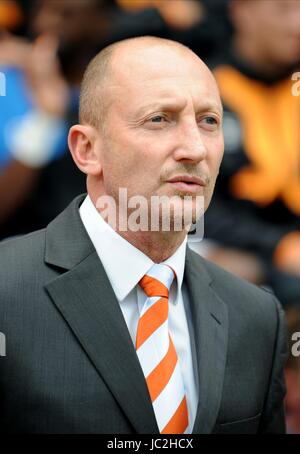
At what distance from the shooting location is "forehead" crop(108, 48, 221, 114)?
5.23 ft

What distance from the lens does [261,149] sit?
2.97 m

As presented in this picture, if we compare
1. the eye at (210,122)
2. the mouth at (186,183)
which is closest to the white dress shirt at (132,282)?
the mouth at (186,183)

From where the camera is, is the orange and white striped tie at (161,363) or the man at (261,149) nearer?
the orange and white striped tie at (161,363)

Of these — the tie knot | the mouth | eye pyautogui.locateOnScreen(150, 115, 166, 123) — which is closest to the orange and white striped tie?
the tie knot

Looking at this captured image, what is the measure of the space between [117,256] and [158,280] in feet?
0.30

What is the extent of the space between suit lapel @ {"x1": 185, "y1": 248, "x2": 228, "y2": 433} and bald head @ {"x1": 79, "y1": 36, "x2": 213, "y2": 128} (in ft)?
1.19

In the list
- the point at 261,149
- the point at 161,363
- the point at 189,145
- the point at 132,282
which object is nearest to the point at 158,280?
the point at 132,282

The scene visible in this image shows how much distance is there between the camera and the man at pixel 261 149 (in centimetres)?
286

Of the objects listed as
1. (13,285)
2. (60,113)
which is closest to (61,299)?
(13,285)

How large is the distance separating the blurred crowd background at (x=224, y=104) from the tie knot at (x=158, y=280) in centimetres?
104

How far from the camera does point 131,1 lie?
3197mm

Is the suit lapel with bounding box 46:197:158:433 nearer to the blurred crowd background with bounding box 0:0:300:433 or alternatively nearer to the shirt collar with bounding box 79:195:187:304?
the shirt collar with bounding box 79:195:187:304

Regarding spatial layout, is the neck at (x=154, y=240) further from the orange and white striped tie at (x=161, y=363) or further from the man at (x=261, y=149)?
the man at (x=261, y=149)
